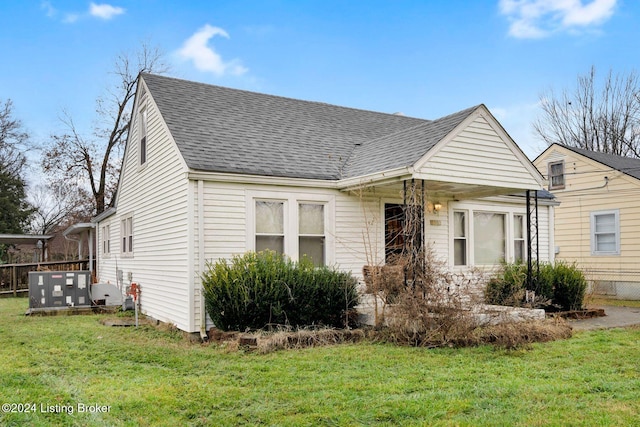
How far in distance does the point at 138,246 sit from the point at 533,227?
10167 millimetres

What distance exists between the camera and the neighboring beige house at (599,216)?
56.8 feet

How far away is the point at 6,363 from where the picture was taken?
283 inches

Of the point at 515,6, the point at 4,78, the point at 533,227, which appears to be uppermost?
the point at 4,78

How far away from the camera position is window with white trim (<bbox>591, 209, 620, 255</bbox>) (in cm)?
1770

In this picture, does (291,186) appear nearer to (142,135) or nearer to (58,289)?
(142,135)

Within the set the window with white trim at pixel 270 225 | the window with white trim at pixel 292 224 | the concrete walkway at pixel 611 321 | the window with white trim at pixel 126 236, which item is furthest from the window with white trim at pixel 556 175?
the window with white trim at pixel 126 236

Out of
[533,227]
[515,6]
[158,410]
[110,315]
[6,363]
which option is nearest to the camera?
[158,410]

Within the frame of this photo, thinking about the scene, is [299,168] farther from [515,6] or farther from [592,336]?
[515,6]

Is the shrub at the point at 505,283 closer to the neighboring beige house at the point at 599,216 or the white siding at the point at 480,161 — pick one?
the white siding at the point at 480,161

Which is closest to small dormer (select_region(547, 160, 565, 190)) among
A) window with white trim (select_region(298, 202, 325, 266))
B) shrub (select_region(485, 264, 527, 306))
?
shrub (select_region(485, 264, 527, 306))

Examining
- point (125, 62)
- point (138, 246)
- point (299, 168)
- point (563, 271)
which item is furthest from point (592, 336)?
point (125, 62)

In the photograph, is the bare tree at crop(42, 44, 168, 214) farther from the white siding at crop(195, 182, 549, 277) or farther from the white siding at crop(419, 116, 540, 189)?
the white siding at crop(419, 116, 540, 189)

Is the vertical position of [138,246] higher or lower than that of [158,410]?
higher

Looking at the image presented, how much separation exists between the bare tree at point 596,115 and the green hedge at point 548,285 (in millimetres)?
20505
